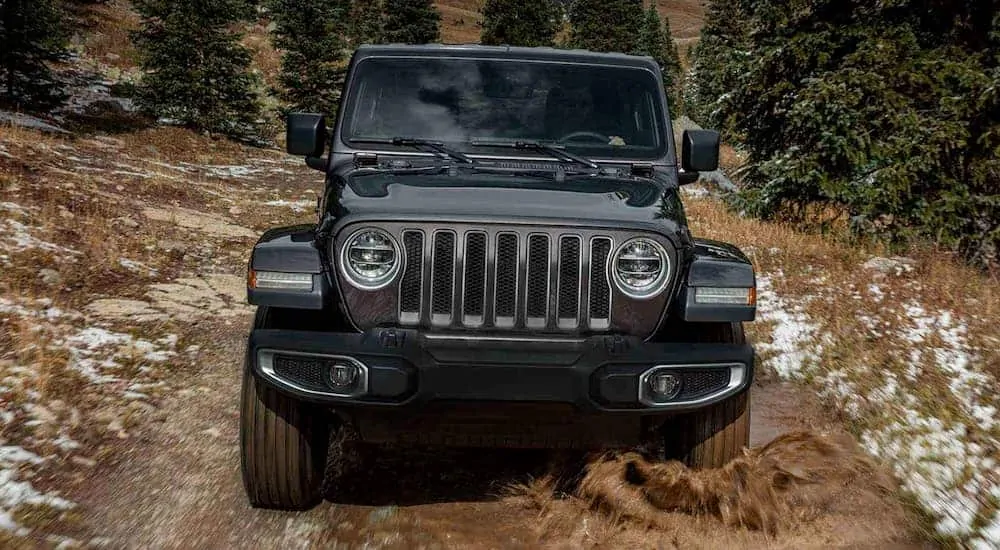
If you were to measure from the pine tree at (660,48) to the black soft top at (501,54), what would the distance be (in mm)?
50448

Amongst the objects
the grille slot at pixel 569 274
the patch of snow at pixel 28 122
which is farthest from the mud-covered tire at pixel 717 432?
the patch of snow at pixel 28 122

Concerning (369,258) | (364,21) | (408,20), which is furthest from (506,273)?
(364,21)

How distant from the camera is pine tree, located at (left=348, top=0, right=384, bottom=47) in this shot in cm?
4767

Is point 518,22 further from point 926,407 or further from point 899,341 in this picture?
point 926,407

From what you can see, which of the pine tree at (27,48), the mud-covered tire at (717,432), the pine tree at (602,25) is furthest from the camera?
the pine tree at (602,25)

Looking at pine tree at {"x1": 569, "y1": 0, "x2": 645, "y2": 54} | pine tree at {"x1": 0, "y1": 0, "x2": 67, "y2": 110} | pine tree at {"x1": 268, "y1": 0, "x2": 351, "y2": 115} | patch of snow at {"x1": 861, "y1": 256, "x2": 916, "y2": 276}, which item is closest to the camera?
patch of snow at {"x1": 861, "y1": 256, "x2": 916, "y2": 276}

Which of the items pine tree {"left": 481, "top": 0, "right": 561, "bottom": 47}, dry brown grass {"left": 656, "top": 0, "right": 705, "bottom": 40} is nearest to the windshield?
pine tree {"left": 481, "top": 0, "right": 561, "bottom": 47}

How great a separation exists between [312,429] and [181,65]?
21995mm

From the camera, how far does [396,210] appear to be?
3018mm

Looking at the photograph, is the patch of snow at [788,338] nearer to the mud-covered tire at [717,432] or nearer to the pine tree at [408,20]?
the mud-covered tire at [717,432]

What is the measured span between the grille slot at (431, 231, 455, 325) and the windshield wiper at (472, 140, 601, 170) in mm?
1248

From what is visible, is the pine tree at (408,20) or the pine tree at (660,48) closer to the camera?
the pine tree at (408,20)

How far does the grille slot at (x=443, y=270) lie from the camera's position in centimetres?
296

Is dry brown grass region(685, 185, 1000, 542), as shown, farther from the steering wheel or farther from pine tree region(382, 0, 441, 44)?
pine tree region(382, 0, 441, 44)
